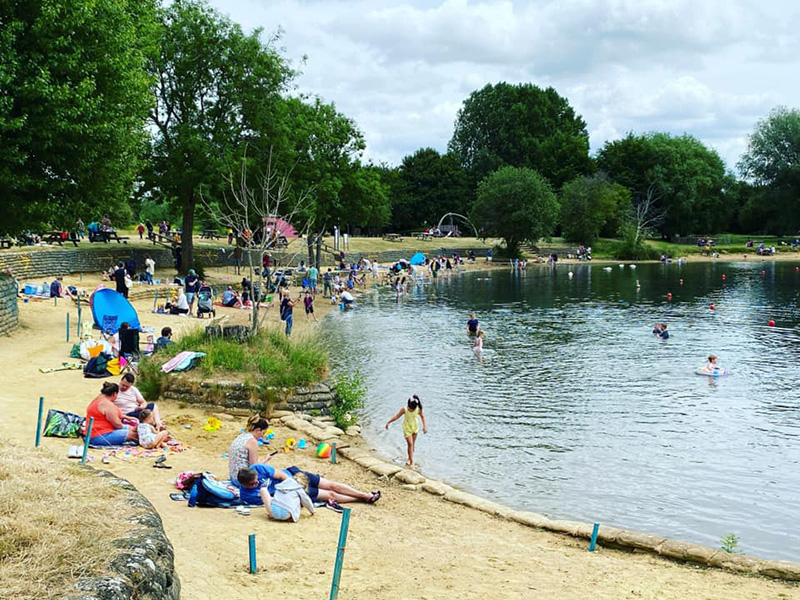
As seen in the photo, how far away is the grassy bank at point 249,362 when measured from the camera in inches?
648

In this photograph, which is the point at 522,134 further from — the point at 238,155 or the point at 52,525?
the point at 52,525

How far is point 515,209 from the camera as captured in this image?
3113 inches

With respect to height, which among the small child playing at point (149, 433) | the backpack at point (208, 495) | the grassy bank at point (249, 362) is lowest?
the backpack at point (208, 495)

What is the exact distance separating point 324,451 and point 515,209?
6754 cm

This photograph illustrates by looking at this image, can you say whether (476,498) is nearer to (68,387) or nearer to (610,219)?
(68,387)

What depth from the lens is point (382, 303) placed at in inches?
1832

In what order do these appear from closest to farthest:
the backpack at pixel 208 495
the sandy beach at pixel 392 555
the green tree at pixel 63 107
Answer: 1. the sandy beach at pixel 392 555
2. the backpack at pixel 208 495
3. the green tree at pixel 63 107

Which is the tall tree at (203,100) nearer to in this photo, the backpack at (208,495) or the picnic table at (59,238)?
the picnic table at (59,238)

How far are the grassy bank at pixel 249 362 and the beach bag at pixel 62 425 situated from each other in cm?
349

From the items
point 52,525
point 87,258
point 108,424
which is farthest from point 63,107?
point 87,258

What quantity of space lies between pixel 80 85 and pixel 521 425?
16.0 m

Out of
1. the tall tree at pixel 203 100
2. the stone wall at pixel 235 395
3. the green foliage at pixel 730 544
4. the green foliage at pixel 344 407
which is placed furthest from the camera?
the tall tree at pixel 203 100

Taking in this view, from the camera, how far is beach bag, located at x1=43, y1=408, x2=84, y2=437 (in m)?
12.7

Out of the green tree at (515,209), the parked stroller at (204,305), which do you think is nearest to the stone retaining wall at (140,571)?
the parked stroller at (204,305)
